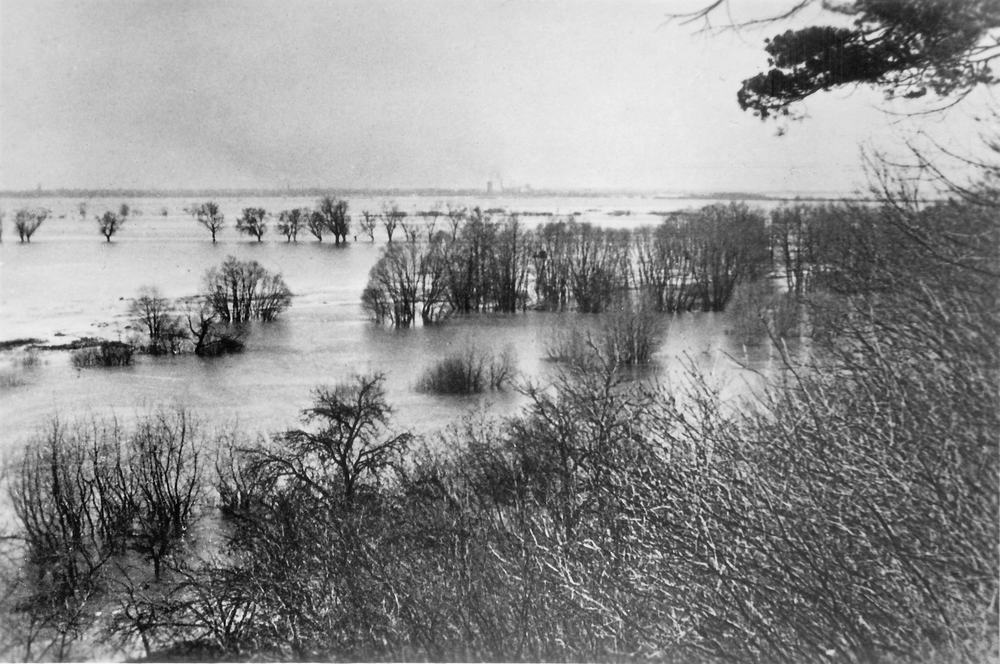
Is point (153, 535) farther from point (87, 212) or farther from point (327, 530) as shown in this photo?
point (87, 212)

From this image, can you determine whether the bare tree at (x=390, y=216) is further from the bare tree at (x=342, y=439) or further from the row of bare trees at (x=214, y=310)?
the bare tree at (x=342, y=439)

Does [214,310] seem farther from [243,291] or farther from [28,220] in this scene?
[28,220]

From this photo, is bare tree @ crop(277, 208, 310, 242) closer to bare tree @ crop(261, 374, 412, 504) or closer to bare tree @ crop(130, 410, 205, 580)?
bare tree @ crop(261, 374, 412, 504)

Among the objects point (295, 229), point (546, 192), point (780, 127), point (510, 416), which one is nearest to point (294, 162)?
point (295, 229)

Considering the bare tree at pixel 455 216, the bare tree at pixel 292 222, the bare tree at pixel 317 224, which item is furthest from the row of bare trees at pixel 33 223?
the bare tree at pixel 455 216

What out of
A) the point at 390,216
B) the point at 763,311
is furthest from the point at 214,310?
the point at 763,311

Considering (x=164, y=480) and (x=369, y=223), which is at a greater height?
(x=369, y=223)
